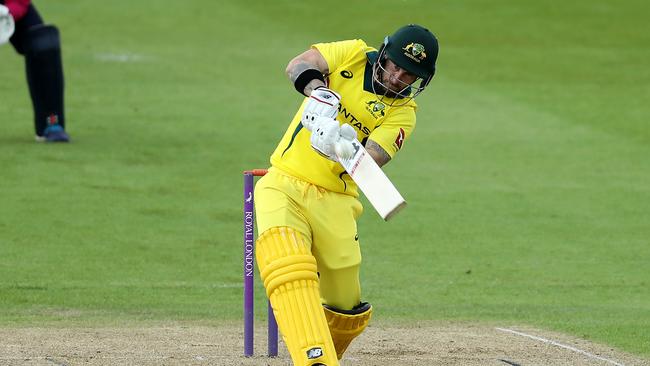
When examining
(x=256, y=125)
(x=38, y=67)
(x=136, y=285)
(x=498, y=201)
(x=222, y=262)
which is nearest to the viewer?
(x=136, y=285)

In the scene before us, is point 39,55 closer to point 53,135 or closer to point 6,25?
point 6,25

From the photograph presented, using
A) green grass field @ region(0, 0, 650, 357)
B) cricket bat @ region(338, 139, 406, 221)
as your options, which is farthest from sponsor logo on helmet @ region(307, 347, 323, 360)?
green grass field @ region(0, 0, 650, 357)

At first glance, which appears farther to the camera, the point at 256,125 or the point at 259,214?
the point at 256,125

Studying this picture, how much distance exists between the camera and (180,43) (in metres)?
21.3

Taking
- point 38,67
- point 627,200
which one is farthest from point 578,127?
point 38,67

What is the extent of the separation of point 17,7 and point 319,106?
333 inches

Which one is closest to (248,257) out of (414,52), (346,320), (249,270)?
(249,270)

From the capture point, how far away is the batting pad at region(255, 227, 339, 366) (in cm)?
680

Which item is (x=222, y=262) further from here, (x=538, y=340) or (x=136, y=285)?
(x=538, y=340)

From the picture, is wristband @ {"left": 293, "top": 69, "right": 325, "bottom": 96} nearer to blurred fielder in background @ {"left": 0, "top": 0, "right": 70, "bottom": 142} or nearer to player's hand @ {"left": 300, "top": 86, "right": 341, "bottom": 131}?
player's hand @ {"left": 300, "top": 86, "right": 341, "bottom": 131}

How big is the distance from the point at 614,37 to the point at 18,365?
53.2 ft

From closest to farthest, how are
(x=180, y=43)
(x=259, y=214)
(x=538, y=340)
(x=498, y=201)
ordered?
1. (x=259, y=214)
2. (x=538, y=340)
3. (x=498, y=201)
4. (x=180, y=43)

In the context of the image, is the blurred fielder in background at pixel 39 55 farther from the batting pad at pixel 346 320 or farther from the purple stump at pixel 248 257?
the batting pad at pixel 346 320

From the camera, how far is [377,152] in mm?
7203
